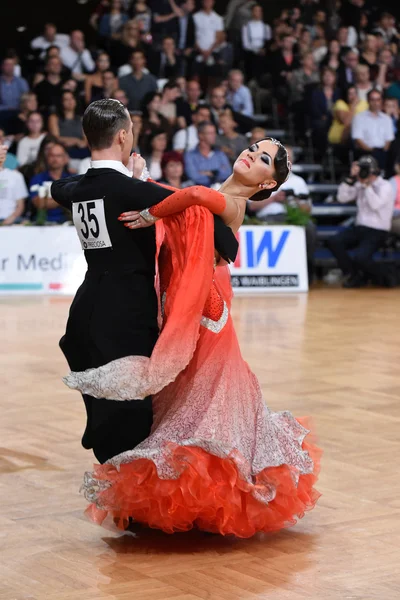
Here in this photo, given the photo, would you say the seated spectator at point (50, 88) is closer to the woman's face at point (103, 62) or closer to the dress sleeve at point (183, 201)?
the woman's face at point (103, 62)

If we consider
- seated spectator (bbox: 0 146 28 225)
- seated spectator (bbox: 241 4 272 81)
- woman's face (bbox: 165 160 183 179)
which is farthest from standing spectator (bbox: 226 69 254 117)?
seated spectator (bbox: 0 146 28 225)

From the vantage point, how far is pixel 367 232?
12.8 metres

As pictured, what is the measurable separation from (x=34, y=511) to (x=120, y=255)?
117 cm

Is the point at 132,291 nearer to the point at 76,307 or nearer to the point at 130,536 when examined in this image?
the point at 76,307

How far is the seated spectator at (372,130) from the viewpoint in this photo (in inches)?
570

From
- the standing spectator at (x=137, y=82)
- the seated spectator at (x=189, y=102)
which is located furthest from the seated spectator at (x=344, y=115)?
the standing spectator at (x=137, y=82)

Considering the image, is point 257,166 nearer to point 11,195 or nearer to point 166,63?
point 11,195

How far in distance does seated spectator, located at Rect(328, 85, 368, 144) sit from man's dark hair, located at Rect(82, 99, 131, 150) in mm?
11257

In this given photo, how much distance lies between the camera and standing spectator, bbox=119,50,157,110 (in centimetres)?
1391

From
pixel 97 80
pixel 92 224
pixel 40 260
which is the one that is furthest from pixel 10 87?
pixel 92 224

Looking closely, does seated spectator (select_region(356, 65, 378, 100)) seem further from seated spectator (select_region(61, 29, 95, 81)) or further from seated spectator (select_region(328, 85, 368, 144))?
seated spectator (select_region(61, 29, 95, 81))

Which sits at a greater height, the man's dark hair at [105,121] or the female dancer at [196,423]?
the man's dark hair at [105,121]

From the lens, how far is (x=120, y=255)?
3.93m

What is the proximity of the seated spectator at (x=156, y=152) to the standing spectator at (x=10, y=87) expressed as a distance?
91.4 inches
